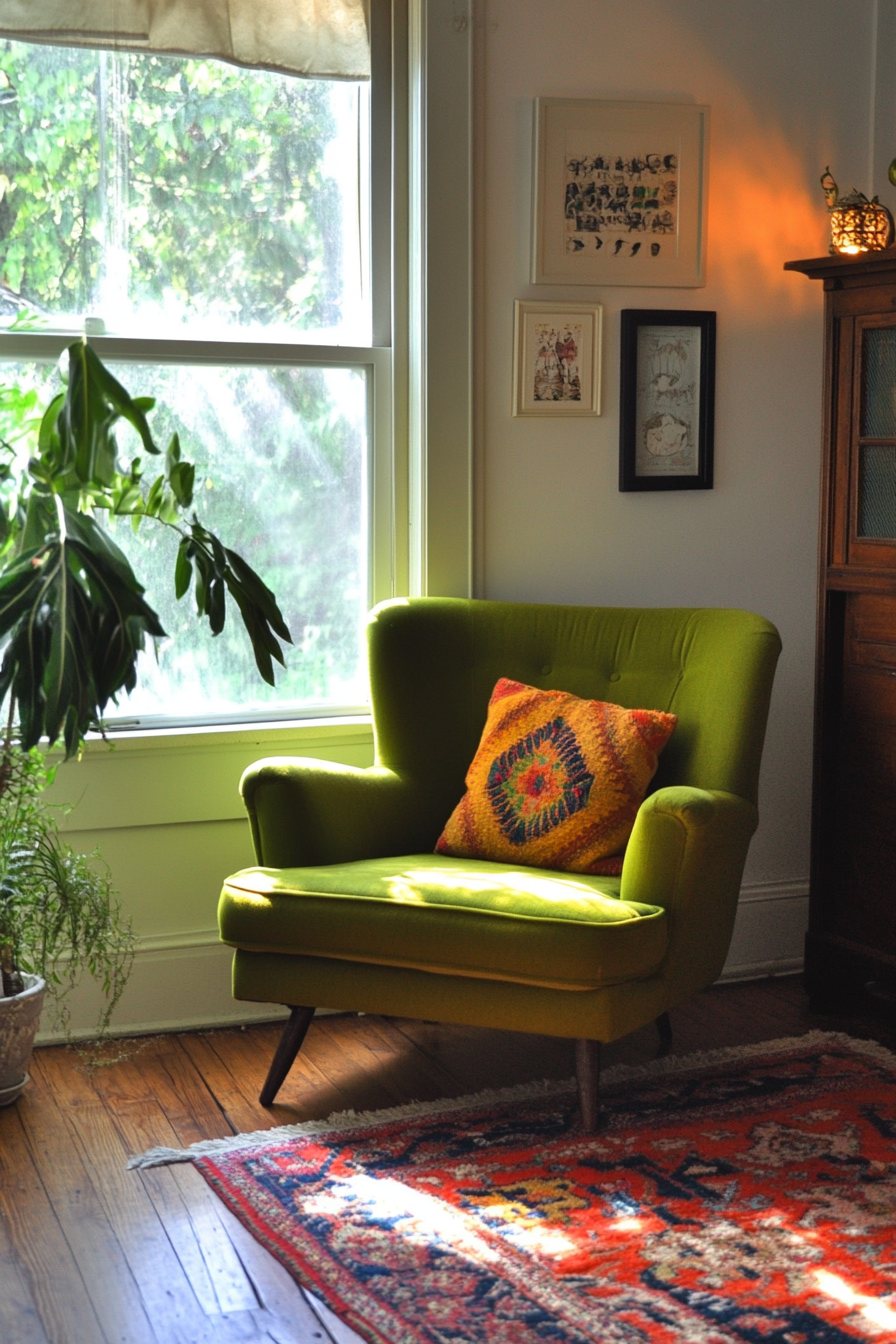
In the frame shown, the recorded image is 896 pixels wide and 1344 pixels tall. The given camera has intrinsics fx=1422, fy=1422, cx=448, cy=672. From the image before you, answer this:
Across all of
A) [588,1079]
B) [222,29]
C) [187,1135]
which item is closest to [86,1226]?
[187,1135]

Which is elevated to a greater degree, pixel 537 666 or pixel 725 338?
pixel 725 338

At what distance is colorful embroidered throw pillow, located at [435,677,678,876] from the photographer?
2.86 m

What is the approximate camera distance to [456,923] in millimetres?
2541

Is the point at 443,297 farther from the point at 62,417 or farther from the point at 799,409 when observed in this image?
the point at 62,417

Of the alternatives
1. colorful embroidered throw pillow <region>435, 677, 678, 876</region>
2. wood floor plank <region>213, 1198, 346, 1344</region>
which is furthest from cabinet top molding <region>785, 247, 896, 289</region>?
wood floor plank <region>213, 1198, 346, 1344</region>

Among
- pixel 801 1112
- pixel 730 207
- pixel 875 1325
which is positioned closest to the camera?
pixel 875 1325

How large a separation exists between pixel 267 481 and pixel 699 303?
1158 millimetres

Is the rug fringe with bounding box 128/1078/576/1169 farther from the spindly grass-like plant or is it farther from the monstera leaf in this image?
the monstera leaf

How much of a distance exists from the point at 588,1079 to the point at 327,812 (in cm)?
74

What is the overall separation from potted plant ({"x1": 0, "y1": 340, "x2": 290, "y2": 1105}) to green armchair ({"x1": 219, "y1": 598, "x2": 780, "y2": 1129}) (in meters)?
0.38

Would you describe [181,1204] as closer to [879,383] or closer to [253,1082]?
[253,1082]

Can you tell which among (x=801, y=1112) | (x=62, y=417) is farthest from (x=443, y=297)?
(x=801, y=1112)

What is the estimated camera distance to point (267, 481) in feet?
10.7

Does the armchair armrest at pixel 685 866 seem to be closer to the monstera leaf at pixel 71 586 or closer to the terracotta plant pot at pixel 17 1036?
the monstera leaf at pixel 71 586
